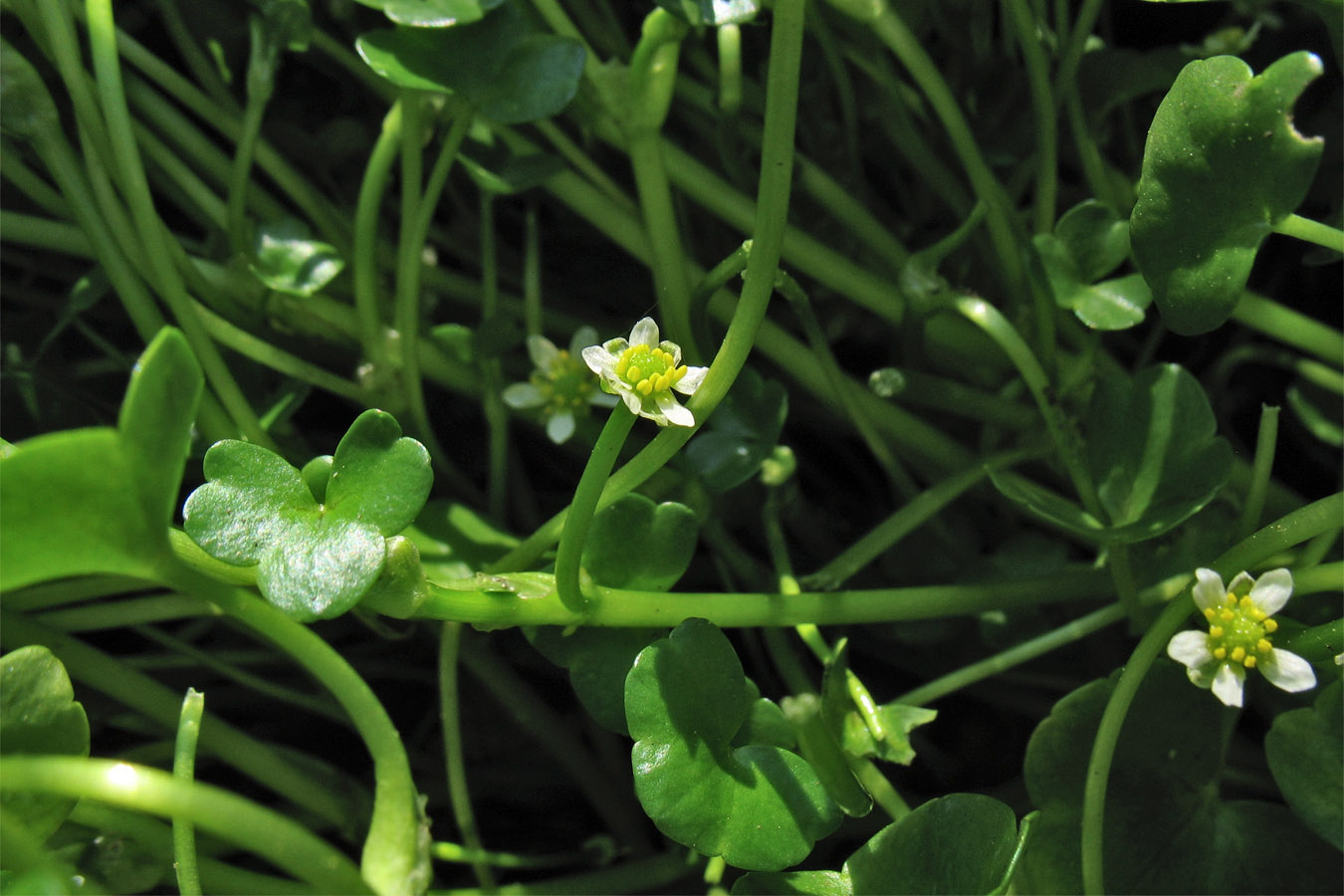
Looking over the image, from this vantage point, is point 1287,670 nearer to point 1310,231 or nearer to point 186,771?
point 1310,231

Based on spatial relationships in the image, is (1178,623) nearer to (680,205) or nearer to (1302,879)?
(1302,879)

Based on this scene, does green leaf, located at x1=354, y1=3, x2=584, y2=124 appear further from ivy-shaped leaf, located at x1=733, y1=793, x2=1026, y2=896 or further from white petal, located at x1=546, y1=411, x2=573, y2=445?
ivy-shaped leaf, located at x1=733, y1=793, x2=1026, y2=896

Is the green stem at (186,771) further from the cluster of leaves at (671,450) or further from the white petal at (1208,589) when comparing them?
the white petal at (1208,589)

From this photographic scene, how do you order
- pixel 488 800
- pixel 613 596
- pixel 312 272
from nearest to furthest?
pixel 613 596, pixel 312 272, pixel 488 800

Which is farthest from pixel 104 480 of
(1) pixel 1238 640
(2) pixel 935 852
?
(1) pixel 1238 640

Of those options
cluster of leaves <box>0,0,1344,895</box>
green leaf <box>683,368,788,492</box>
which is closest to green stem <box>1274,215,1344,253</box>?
cluster of leaves <box>0,0,1344,895</box>

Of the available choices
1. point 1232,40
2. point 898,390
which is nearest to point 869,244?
point 898,390
